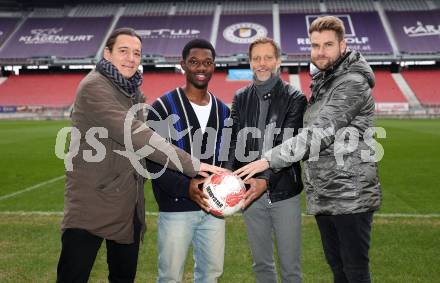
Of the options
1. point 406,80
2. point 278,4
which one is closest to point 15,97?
point 278,4

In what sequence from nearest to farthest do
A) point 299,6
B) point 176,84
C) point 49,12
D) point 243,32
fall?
point 176,84 < point 243,32 < point 299,6 < point 49,12

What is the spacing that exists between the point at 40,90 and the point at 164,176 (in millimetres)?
44795

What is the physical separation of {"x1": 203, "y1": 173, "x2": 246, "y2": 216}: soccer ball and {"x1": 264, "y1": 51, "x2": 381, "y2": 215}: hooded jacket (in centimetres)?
32

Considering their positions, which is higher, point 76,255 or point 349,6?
point 349,6

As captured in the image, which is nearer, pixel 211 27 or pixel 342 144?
pixel 342 144

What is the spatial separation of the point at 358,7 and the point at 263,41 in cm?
5210

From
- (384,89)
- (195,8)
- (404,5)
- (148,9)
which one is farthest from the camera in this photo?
(148,9)

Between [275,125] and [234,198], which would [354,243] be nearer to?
[234,198]

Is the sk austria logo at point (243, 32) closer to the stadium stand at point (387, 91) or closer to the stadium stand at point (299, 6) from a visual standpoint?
the stadium stand at point (299, 6)

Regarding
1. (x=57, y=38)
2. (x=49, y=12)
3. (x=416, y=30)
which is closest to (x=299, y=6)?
(x=416, y=30)

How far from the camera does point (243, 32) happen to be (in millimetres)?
48781

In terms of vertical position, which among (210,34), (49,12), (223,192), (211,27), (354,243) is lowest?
(354,243)

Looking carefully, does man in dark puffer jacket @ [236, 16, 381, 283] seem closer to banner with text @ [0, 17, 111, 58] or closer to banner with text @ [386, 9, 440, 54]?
banner with text @ [386, 9, 440, 54]

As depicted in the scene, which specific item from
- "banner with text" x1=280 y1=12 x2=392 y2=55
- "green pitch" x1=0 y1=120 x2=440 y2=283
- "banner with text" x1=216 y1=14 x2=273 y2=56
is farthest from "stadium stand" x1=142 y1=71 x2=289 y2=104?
"green pitch" x1=0 y1=120 x2=440 y2=283
